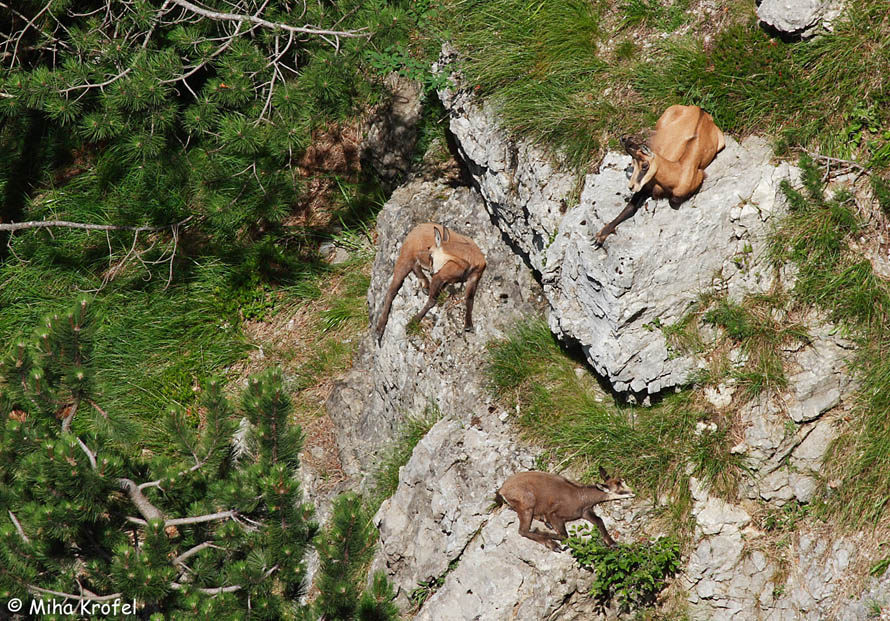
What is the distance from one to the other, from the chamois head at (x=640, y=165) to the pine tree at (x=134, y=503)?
2.55 metres

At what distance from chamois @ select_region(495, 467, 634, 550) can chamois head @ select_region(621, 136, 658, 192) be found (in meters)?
→ 1.83

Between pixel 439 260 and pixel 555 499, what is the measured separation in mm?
2134

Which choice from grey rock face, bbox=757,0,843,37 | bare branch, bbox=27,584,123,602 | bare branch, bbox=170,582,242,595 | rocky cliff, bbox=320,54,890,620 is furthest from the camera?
grey rock face, bbox=757,0,843,37

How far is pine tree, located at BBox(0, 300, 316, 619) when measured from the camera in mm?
4512

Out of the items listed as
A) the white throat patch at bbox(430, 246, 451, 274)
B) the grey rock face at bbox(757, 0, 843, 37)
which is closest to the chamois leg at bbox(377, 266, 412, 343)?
the white throat patch at bbox(430, 246, 451, 274)

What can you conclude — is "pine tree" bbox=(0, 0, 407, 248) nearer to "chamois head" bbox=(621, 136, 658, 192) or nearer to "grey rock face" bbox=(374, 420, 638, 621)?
"chamois head" bbox=(621, 136, 658, 192)

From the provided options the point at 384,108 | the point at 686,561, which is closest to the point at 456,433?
the point at 686,561

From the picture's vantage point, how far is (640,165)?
16.3 ft

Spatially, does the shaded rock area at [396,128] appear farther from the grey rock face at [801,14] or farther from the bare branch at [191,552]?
the bare branch at [191,552]

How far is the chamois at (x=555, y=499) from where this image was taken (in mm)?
4988

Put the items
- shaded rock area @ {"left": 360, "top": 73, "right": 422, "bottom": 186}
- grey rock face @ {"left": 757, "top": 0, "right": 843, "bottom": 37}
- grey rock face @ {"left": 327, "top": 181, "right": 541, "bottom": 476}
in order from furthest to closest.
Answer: shaded rock area @ {"left": 360, "top": 73, "right": 422, "bottom": 186}
grey rock face @ {"left": 327, "top": 181, "right": 541, "bottom": 476}
grey rock face @ {"left": 757, "top": 0, "right": 843, "bottom": 37}

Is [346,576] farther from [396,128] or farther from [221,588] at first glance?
[396,128]

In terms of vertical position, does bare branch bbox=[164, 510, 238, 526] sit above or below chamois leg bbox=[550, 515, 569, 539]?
below

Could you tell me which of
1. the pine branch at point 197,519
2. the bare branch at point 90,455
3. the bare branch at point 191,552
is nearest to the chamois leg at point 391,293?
the pine branch at point 197,519
